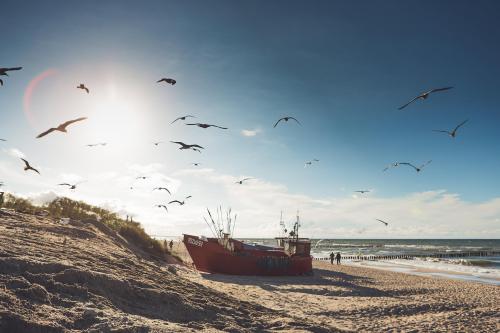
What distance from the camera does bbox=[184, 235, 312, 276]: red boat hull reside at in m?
30.4

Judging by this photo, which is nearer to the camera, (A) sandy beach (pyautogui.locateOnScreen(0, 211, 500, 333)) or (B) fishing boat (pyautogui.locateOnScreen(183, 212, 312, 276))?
(A) sandy beach (pyautogui.locateOnScreen(0, 211, 500, 333))

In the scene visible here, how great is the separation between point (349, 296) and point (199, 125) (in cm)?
1424

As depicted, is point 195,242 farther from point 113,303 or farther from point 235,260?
point 113,303

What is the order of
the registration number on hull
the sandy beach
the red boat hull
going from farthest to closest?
the registration number on hull
the red boat hull
the sandy beach

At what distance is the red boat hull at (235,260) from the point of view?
1197 inches

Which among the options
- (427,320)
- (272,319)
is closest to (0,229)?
Result: (272,319)

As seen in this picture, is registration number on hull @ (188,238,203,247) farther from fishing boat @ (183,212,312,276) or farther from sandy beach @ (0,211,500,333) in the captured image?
sandy beach @ (0,211,500,333)

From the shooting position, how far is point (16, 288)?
6566 mm

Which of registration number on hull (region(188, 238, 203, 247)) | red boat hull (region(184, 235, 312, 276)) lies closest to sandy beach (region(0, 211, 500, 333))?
red boat hull (region(184, 235, 312, 276))

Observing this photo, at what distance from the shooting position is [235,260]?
30.5m

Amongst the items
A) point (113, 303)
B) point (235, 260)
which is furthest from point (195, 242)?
point (113, 303)

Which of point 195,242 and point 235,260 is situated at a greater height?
point 195,242

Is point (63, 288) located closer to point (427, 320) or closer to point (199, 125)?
point (199, 125)

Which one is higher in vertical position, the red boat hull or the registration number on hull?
the registration number on hull
